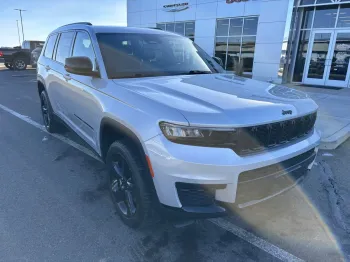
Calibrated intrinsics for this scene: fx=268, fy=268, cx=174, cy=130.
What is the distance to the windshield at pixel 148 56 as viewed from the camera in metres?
2.97

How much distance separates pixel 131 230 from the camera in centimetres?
262

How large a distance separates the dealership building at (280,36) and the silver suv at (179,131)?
37.3 feet

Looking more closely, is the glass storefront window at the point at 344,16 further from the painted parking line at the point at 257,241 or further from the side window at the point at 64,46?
the painted parking line at the point at 257,241

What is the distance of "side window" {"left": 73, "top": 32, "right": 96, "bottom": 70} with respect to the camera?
309 centimetres

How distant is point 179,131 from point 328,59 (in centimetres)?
1297

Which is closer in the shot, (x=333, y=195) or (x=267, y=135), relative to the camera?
(x=267, y=135)

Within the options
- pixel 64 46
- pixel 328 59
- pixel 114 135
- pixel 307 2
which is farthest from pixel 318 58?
pixel 114 135

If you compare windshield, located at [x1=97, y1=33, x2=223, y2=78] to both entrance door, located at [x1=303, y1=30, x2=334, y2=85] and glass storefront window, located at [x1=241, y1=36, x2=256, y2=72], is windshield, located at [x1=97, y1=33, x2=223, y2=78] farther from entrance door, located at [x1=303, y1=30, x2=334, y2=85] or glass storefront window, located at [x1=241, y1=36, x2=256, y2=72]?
glass storefront window, located at [x1=241, y1=36, x2=256, y2=72]

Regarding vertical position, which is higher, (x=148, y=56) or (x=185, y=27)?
(x=185, y=27)

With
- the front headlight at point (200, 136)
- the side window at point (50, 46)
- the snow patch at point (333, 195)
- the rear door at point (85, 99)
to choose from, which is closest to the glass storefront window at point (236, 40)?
the snow patch at point (333, 195)

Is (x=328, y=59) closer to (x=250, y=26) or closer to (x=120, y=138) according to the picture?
(x=250, y=26)

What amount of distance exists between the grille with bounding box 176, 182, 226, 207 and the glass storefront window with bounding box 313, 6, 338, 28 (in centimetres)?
1329

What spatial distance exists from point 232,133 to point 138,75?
143cm

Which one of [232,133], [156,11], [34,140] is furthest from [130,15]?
[232,133]
